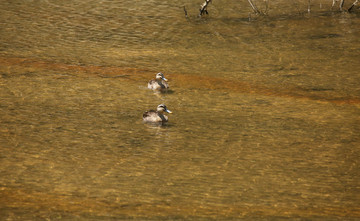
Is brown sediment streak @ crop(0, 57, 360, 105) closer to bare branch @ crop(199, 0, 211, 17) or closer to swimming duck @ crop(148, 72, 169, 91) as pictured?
swimming duck @ crop(148, 72, 169, 91)

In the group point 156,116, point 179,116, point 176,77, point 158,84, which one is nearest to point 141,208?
point 156,116

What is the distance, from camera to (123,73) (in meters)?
13.3

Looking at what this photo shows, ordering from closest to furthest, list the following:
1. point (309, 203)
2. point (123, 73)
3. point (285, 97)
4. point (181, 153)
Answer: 1. point (309, 203)
2. point (181, 153)
3. point (285, 97)
4. point (123, 73)

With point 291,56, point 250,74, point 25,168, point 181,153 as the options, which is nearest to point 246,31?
point 291,56

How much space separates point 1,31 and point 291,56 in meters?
7.21

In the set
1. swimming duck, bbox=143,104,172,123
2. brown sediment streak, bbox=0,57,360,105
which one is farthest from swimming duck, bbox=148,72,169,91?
swimming duck, bbox=143,104,172,123

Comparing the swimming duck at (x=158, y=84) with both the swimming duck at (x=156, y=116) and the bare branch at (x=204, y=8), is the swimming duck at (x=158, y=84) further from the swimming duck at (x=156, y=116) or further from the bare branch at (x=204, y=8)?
the bare branch at (x=204, y=8)

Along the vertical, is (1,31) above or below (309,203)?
above

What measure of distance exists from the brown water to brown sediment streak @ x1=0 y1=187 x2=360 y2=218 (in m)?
0.02

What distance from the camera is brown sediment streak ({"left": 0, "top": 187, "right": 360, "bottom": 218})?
23.3 ft

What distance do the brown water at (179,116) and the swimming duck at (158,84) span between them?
0.17m

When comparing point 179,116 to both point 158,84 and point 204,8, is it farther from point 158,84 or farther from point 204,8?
point 204,8

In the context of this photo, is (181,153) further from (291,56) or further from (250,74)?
(291,56)

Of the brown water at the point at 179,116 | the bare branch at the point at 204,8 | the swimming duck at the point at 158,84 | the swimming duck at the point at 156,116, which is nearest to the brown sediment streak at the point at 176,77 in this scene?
the brown water at the point at 179,116
